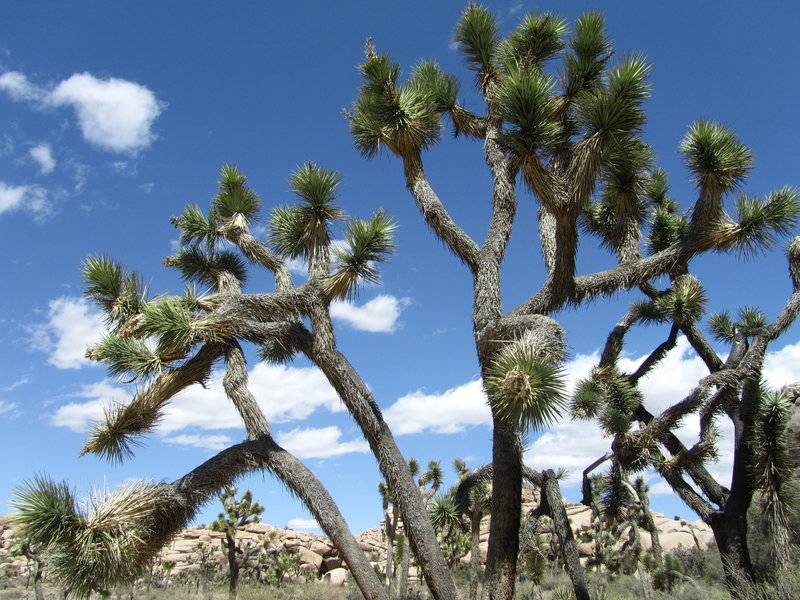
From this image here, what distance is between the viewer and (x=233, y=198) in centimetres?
985

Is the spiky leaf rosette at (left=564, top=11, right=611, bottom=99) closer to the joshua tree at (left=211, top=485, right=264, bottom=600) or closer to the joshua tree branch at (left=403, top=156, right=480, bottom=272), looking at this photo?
the joshua tree branch at (left=403, top=156, right=480, bottom=272)

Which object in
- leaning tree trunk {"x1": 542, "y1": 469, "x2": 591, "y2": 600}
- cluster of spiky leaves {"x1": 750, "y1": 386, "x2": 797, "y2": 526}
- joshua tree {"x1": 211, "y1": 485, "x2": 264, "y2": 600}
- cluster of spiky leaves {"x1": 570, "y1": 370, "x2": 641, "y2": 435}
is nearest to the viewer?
leaning tree trunk {"x1": 542, "y1": 469, "x2": 591, "y2": 600}

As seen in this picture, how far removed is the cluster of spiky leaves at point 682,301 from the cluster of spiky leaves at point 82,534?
9.34 metres

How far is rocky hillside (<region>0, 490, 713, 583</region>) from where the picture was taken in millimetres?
27591

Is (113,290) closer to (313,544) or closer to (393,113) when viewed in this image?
(393,113)

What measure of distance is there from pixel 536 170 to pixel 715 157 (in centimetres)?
302

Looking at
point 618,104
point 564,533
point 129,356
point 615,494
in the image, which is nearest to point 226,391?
point 129,356

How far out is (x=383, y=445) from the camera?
801 centimetres

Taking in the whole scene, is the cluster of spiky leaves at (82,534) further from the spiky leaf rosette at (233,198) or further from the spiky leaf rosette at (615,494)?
the spiky leaf rosette at (615,494)

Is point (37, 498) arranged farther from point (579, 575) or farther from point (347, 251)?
point (579, 575)

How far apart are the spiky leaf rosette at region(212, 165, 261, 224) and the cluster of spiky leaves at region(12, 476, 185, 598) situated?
4.76 metres

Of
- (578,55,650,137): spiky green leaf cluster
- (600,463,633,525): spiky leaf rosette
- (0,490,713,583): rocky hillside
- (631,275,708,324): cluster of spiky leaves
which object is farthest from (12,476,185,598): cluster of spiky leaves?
(0,490,713,583): rocky hillside

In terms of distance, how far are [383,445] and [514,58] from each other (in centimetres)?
607

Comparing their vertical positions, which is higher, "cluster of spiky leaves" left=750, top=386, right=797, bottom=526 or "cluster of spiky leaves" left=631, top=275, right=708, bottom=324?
A: "cluster of spiky leaves" left=631, top=275, right=708, bottom=324
